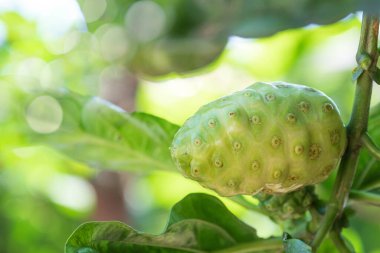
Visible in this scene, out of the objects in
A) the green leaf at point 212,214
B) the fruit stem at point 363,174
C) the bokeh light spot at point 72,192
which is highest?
the fruit stem at point 363,174

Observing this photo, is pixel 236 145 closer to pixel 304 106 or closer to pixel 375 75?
pixel 304 106

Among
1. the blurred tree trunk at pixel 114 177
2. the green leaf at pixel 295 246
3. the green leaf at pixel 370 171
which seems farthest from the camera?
the blurred tree trunk at pixel 114 177

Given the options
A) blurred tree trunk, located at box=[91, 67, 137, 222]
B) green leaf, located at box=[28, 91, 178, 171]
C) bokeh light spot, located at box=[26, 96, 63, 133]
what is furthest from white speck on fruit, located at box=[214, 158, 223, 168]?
blurred tree trunk, located at box=[91, 67, 137, 222]

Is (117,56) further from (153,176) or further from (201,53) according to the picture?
(153,176)

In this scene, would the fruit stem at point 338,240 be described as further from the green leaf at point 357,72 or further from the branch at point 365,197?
the green leaf at point 357,72

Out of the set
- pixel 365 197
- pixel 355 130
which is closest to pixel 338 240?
pixel 365 197

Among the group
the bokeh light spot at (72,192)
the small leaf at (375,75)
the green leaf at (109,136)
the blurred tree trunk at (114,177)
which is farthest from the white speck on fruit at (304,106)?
the bokeh light spot at (72,192)

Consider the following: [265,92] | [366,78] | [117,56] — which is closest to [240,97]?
[265,92]

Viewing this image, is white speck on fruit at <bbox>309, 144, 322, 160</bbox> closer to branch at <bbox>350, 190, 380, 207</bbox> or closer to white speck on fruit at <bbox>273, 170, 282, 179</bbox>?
white speck on fruit at <bbox>273, 170, 282, 179</bbox>
